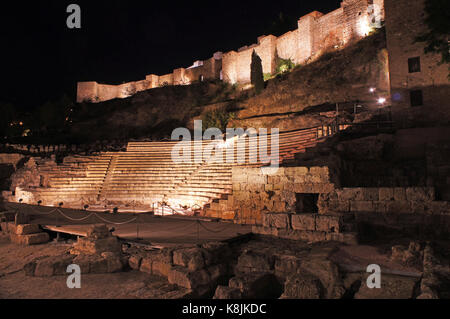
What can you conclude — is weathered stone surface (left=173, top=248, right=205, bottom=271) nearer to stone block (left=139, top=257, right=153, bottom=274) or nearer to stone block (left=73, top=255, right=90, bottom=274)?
stone block (left=139, top=257, right=153, bottom=274)

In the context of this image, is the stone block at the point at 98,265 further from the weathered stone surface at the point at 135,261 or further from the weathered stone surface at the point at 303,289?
the weathered stone surface at the point at 303,289

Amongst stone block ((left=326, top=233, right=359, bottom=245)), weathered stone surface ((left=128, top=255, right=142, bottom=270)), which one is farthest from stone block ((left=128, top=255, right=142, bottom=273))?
stone block ((left=326, top=233, right=359, bottom=245))

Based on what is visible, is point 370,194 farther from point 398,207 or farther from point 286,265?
point 286,265

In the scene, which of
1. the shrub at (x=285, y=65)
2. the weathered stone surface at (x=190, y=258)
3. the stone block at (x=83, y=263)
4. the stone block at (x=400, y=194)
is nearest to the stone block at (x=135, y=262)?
the stone block at (x=83, y=263)

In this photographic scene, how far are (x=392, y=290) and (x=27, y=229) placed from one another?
10.2 metres

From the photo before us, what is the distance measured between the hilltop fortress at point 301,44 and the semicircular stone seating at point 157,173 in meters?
22.7

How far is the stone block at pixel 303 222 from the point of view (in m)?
6.54

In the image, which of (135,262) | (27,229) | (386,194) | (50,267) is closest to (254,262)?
(135,262)

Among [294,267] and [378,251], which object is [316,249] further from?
[378,251]

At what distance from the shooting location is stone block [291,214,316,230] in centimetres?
654

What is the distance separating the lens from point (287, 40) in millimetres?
37688

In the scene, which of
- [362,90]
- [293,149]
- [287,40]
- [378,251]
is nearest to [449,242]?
[378,251]

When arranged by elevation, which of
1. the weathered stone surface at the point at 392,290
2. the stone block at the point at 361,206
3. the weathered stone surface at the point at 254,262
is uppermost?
the stone block at the point at 361,206

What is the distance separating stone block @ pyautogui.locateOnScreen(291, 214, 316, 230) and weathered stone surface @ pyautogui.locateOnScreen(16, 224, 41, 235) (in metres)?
8.34
